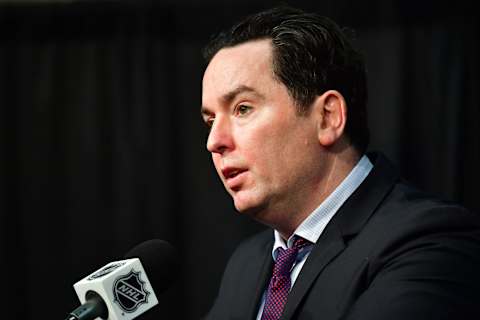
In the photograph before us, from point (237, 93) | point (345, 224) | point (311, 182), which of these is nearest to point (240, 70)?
point (237, 93)

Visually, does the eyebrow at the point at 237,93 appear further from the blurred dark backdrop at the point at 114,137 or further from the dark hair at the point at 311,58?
the blurred dark backdrop at the point at 114,137

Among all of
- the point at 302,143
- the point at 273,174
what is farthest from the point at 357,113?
the point at 273,174

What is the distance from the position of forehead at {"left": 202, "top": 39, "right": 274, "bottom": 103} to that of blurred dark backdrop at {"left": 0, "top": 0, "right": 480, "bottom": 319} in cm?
112

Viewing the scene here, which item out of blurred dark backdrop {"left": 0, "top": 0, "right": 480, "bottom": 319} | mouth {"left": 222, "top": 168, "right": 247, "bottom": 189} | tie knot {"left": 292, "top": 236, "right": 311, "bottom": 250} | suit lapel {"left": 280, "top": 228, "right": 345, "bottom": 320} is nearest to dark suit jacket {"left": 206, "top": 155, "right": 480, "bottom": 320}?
suit lapel {"left": 280, "top": 228, "right": 345, "bottom": 320}

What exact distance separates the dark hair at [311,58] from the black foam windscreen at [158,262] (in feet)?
1.74

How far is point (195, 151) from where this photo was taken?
9.15 feet

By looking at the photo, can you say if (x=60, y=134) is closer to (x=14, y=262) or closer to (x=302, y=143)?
(x=14, y=262)

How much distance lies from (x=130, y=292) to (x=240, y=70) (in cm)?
71

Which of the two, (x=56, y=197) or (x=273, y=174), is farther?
(x=56, y=197)

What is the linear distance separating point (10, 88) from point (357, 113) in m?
1.80

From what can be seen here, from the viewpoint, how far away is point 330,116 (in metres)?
1.67

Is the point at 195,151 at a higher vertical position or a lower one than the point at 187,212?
higher

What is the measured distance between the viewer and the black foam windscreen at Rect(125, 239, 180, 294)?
1308 mm

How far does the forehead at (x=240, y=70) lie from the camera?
1.58 metres
